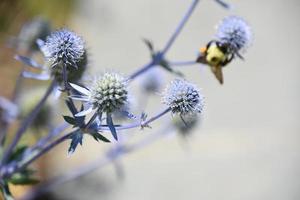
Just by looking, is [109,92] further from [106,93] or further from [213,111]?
[213,111]

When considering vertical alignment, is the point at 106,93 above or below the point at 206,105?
below

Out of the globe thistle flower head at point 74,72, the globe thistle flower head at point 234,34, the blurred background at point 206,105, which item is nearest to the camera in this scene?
the globe thistle flower head at point 74,72

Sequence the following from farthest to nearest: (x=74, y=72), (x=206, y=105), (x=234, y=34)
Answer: (x=206, y=105), (x=234, y=34), (x=74, y=72)

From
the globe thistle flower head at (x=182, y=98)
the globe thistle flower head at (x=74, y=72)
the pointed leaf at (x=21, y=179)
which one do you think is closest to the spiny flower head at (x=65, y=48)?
the globe thistle flower head at (x=74, y=72)

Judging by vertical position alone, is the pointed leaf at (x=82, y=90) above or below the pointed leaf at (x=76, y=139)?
above

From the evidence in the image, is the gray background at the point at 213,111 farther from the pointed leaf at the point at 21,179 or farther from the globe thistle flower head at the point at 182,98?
the globe thistle flower head at the point at 182,98

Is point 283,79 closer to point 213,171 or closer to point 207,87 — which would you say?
point 207,87

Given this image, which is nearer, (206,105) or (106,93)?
(106,93)

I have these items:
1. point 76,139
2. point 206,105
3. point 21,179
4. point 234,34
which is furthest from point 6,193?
point 206,105
